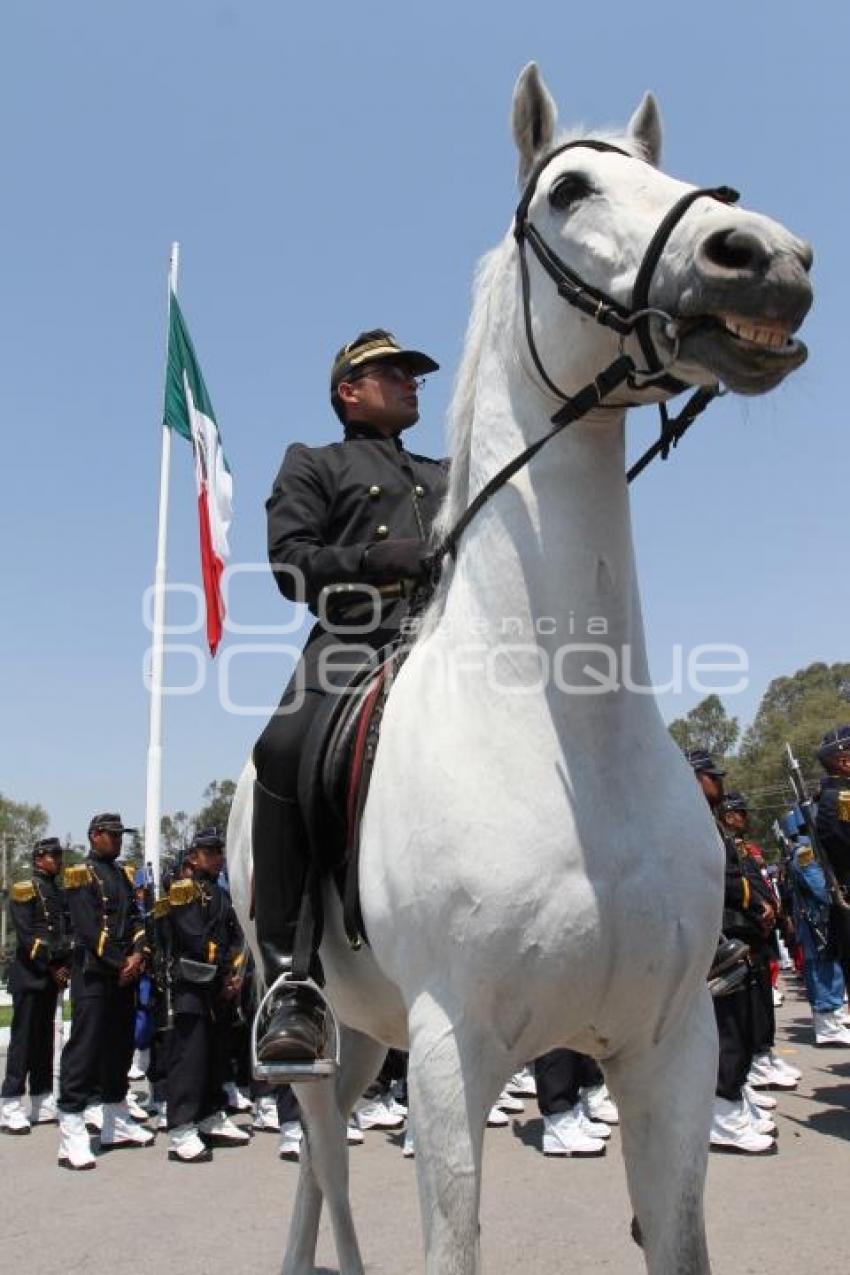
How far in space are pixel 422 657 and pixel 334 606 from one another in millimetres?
785

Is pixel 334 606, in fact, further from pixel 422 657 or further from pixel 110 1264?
pixel 110 1264

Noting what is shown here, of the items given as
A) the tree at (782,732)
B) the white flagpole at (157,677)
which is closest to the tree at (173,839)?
the white flagpole at (157,677)

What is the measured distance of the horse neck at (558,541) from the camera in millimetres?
2779

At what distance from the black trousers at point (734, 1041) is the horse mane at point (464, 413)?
5.45 metres

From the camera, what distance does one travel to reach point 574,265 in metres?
2.72

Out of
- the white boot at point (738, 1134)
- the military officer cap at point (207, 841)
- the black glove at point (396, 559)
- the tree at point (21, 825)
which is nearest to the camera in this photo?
the black glove at point (396, 559)

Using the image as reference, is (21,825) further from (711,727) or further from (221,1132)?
(221,1132)

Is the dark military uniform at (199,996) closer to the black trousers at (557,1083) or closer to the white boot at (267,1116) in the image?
the white boot at (267,1116)

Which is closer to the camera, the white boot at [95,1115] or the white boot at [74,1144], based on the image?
the white boot at [74,1144]

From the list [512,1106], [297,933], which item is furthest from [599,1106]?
[297,933]

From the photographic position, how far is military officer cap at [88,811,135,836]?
33.8 ft

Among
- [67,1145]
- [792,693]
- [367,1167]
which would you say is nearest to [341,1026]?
[367,1167]

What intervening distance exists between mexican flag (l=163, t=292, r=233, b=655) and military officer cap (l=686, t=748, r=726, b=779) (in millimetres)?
8495

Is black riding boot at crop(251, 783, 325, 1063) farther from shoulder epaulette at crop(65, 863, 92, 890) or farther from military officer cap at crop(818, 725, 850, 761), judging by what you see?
shoulder epaulette at crop(65, 863, 92, 890)
